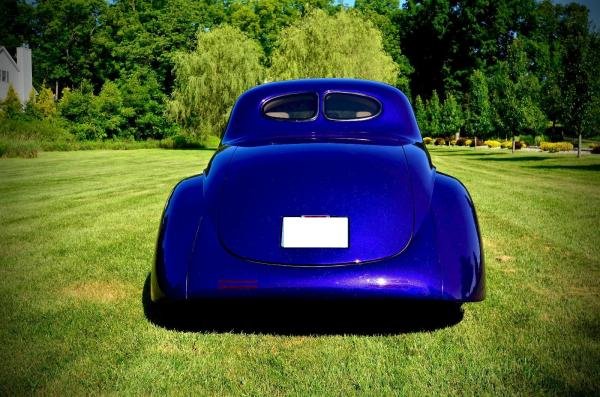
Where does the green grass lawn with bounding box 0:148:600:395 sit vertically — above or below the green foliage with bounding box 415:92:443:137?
below

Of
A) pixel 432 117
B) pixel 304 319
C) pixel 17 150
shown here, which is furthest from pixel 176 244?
pixel 432 117

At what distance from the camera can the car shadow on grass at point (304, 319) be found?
130 inches

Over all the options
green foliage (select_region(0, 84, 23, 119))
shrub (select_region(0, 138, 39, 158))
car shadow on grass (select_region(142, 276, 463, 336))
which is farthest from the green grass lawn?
green foliage (select_region(0, 84, 23, 119))

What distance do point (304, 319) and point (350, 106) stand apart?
5.01 ft

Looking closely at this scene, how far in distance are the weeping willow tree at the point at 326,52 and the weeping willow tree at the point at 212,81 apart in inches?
127

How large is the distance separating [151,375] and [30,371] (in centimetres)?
60

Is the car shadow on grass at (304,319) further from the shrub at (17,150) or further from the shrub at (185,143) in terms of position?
the shrub at (185,143)

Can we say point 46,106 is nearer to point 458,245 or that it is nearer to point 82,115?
point 82,115

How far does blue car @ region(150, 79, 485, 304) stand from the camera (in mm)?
2730

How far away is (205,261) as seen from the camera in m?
2.85

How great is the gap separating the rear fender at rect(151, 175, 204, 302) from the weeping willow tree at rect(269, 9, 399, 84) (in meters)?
28.2

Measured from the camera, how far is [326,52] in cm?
3120

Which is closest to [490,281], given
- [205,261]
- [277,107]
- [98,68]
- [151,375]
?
[277,107]

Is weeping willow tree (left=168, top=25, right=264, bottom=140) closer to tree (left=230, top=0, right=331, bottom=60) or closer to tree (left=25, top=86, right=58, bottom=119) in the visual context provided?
tree (left=25, top=86, right=58, bottom=119)
